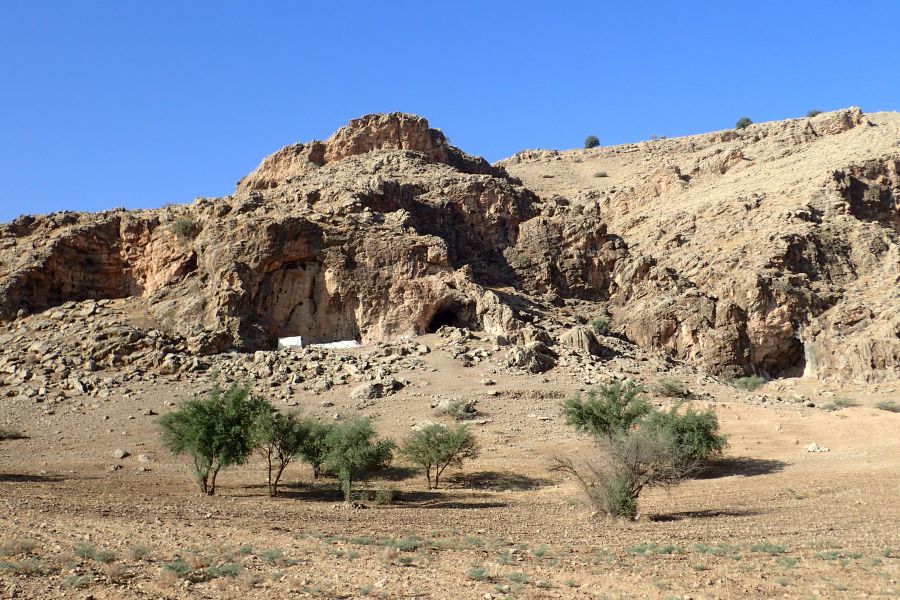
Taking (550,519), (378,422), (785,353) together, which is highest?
(785,353)

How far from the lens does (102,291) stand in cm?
4225

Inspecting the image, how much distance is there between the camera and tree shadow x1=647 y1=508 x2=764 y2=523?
16.2 m

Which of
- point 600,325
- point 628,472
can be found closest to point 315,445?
point 628,472

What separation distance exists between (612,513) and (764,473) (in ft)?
29.9

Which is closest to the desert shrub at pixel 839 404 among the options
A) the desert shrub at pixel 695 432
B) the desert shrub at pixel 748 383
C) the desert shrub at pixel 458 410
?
the desert shrub at pixel 748 383

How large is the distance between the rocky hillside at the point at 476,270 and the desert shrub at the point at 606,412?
349 inches

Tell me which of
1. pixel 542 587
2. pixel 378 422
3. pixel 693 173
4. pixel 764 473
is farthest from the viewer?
pixel 693 173

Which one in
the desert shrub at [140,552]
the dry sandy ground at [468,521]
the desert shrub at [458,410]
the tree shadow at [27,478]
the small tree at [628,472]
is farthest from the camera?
the desert shrub at [458,410]

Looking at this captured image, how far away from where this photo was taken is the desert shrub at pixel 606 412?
23547mm

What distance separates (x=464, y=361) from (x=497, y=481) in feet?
40.9

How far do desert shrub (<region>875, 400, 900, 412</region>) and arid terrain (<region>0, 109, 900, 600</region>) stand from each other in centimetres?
187

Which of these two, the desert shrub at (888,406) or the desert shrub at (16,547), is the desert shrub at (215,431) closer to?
the desert shrub at (16,547)

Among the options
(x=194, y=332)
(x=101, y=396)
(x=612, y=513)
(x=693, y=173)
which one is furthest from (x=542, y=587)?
(x=693, y=173)

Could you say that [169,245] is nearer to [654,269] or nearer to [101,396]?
[101,396]
